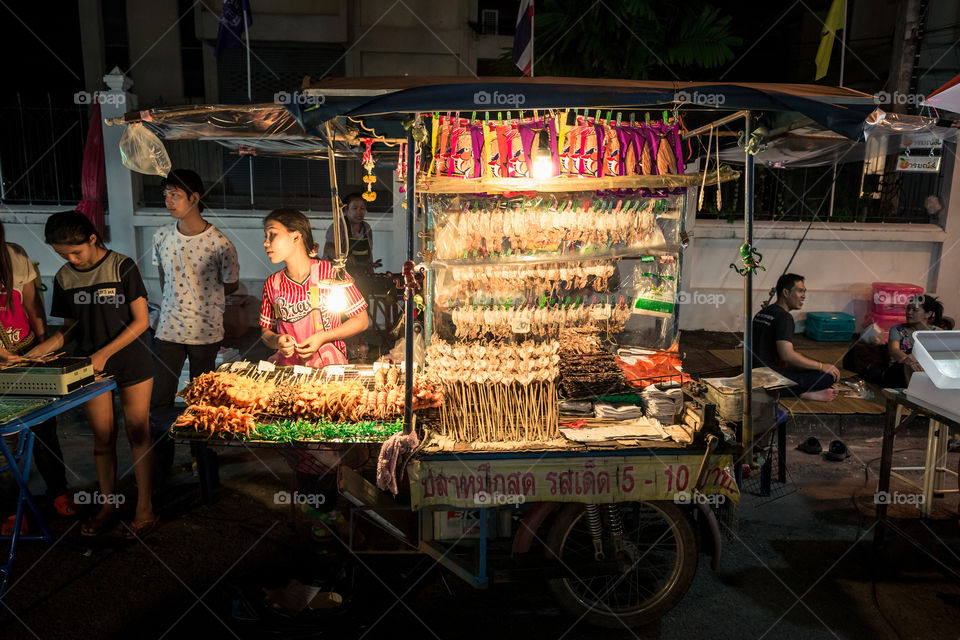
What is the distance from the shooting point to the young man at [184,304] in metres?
5.30

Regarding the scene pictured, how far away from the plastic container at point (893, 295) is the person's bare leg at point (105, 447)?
1067cm

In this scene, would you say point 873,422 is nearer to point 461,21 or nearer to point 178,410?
point 178,410

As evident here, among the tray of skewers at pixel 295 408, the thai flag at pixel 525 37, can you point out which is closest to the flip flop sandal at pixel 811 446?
the tray of skewers at pixel 295 408

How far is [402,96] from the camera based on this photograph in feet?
10.6

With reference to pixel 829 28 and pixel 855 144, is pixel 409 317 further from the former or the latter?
pixel 829 28

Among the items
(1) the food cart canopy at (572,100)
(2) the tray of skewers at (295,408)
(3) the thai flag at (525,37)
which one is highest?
(3) the thai flag at (525,37)

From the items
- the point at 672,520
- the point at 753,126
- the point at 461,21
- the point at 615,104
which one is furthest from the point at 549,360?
the point at 461,21

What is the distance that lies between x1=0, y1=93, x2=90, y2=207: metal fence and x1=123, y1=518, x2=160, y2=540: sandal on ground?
7.46 m

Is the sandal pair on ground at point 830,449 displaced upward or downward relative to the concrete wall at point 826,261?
downward

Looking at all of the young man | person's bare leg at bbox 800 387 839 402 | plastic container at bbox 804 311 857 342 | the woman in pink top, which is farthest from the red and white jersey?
plastic container at bbox 804 311 857 342

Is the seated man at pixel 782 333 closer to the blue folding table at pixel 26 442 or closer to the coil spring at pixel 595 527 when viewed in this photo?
the coil spring at pixel 595 527

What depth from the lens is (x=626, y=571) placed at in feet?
11.9

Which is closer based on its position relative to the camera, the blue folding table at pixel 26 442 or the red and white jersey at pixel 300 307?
the blue folding table at pixel 26 442

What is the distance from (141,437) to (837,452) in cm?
636
